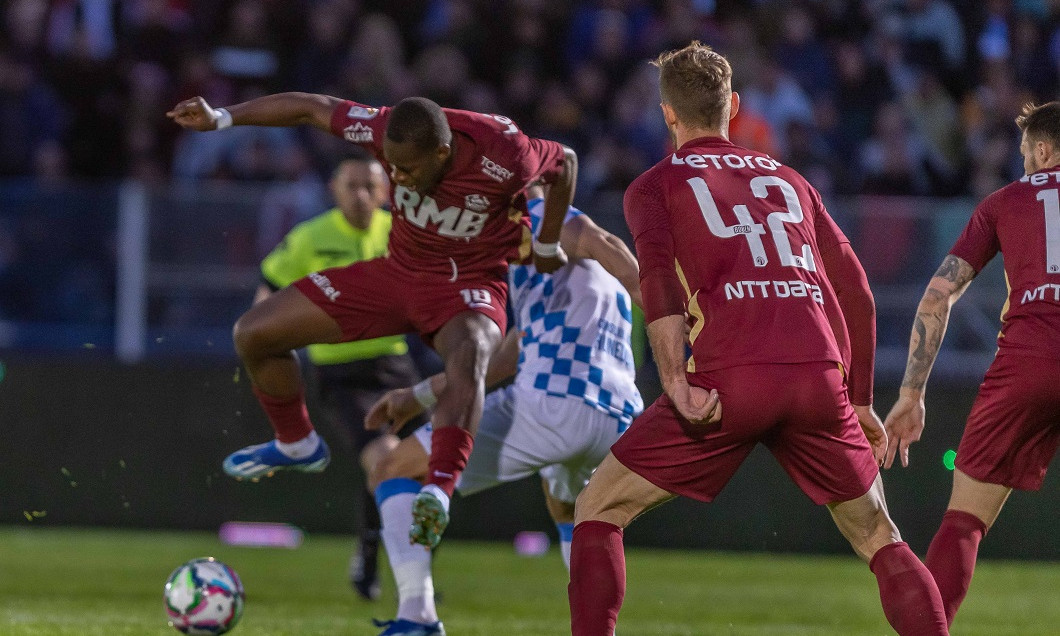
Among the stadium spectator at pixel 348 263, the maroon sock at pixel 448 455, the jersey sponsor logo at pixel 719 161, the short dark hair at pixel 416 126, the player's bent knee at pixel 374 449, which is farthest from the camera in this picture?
the stadium spectator at pixel 348 263

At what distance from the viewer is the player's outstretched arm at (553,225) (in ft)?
20.3

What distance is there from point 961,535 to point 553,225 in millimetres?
2087

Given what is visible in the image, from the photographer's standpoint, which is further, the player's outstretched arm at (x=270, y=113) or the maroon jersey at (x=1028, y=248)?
the player's outstretched arm at (x=270, y=113)

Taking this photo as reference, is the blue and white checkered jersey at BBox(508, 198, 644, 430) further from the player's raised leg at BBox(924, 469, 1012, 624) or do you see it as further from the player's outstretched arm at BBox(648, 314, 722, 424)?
the player's outstretched arm at BBox(648, 314, 722, 424)

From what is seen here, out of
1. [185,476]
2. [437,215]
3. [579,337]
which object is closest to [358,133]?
[437,215]

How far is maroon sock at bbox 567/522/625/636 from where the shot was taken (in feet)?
14.5

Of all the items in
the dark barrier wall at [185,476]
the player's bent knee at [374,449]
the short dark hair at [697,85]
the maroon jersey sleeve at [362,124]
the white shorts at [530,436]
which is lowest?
the dark barrier wall at [185,476]

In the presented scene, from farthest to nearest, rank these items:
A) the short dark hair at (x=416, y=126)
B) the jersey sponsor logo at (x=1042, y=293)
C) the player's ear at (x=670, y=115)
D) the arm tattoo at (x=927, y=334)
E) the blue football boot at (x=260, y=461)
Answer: the blue football boot at (x=260, y=461) < the short dark hair at (x=416, y=126) < the jersey sponsor logo at (x=1042, y=293) < the arm tattoo at (x=927, y=334) < the player's ear at (x=670, y=115)

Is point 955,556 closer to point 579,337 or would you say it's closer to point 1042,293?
point 1042,293

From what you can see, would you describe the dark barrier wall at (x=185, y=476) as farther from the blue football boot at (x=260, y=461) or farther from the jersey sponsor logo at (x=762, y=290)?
the jersey sponsor logo at (x=762, y=290)

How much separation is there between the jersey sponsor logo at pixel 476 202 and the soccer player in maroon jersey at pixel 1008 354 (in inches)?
73.4

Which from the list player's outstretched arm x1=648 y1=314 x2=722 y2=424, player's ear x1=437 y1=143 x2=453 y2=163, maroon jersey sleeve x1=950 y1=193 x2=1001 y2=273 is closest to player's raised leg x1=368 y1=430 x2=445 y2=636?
player's ear x1=437 y1=143 x2=453 y2=163

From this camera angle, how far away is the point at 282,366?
21.1ft

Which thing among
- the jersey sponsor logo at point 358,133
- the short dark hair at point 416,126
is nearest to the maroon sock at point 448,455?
the short dark hair at point 416,126
